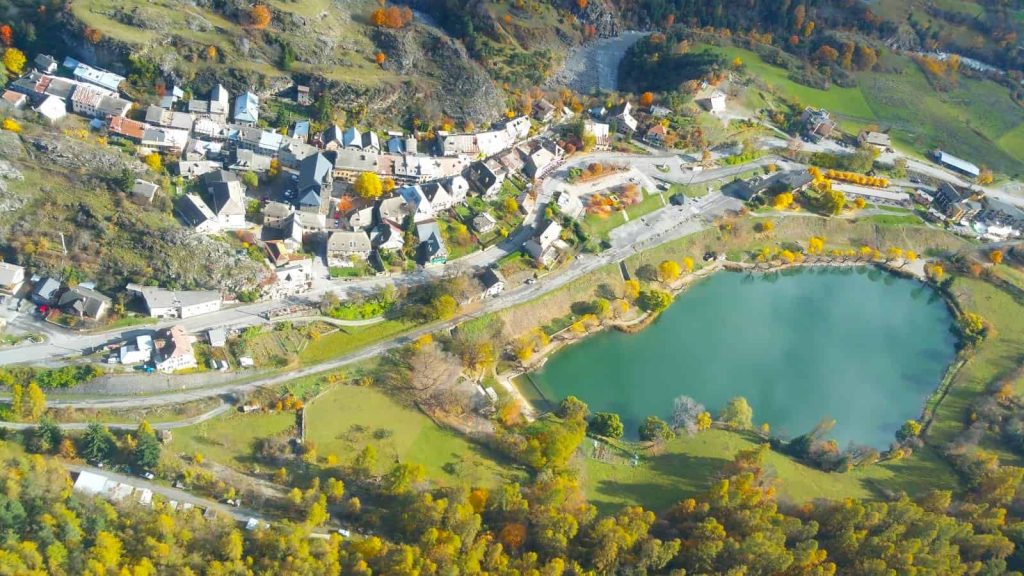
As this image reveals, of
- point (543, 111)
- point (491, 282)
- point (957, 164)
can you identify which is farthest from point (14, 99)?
point (957, 164)

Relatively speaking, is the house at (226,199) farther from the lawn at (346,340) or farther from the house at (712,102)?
the house at (712,102)

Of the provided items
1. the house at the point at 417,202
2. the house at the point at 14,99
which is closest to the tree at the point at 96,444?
the house at the point at 417,202

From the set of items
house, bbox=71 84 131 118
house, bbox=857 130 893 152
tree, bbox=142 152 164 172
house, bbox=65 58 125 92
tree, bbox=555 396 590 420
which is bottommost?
tree, bbox=555 396 590 420

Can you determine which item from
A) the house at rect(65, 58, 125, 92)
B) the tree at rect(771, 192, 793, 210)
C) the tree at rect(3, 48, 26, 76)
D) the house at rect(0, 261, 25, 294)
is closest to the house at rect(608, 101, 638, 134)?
the tree at rect(771, 192, 793, 210)

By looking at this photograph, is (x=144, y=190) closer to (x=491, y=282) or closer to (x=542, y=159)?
(x=491, y=282)

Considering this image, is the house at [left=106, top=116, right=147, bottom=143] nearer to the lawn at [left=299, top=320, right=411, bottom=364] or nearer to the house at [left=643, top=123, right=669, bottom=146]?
the lawn at [left=299, top=320, right=411, bottom=364]
